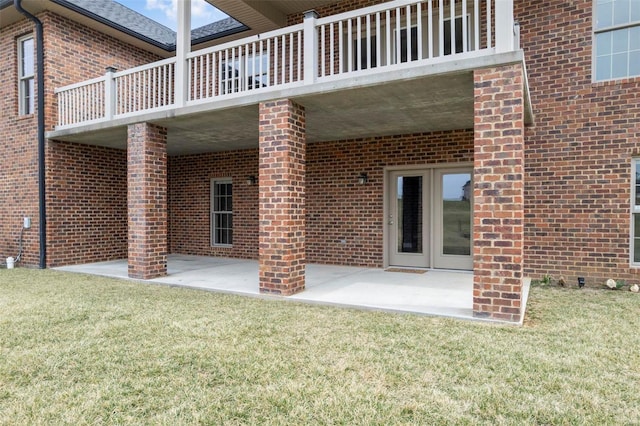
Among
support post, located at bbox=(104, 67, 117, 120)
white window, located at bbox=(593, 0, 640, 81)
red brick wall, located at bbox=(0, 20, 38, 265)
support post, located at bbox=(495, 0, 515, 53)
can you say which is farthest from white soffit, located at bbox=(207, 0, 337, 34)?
support post, located at bbox=(495, 0, 515, 53)

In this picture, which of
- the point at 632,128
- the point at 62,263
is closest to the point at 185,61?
the point at 62,263

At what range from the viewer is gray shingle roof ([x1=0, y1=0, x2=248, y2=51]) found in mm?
8548

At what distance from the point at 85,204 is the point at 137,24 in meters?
4.91

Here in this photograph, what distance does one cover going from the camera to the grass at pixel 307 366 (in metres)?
2.50

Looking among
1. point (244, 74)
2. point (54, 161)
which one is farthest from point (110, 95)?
point (244, 74)

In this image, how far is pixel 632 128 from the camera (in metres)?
6.13

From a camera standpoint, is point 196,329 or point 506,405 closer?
point 506,405

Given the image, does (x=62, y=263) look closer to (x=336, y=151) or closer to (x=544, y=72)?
(x=336, y=151)

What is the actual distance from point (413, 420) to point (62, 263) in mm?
8790

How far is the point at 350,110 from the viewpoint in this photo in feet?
20.5

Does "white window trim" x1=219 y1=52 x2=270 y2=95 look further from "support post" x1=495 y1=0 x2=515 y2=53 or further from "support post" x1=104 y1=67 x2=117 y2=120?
"support post" x1=495 y1=0 x2=515 y2=53

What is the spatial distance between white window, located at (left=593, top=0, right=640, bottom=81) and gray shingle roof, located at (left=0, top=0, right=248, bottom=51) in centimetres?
710

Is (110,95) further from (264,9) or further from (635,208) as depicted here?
(635,208)

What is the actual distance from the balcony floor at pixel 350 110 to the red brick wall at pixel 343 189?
0.35 metres
